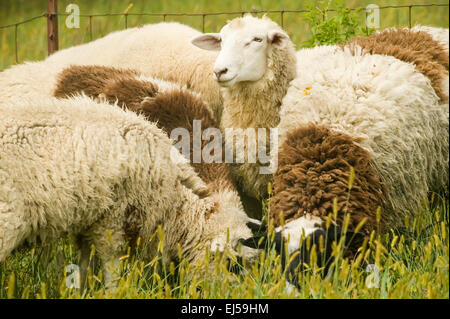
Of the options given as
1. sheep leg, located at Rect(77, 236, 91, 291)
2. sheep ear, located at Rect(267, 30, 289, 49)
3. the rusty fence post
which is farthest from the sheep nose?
the rusty fence post

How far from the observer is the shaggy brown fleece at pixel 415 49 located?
437cm

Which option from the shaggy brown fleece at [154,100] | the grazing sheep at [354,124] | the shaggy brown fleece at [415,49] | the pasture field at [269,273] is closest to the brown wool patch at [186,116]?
the shaggy brown fleece at [154,100]

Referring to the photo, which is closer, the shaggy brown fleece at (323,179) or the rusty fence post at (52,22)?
the shaggy brown fleece at (323,179)

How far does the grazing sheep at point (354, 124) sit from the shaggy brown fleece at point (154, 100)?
1.01 feet

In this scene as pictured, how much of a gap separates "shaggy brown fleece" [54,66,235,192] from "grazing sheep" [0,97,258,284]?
182mm

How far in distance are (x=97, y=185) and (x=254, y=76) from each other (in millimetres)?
1373

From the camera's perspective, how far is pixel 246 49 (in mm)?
4289

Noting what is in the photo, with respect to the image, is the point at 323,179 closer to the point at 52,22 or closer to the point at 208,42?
the point at 208,42

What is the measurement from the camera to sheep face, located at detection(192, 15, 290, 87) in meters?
4.17

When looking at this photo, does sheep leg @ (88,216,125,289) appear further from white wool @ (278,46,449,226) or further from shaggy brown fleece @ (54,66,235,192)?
white wool @ (278,46,449,226)

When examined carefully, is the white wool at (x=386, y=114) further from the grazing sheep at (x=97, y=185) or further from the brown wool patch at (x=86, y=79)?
the brown wool patch at (x=86, y=79)
